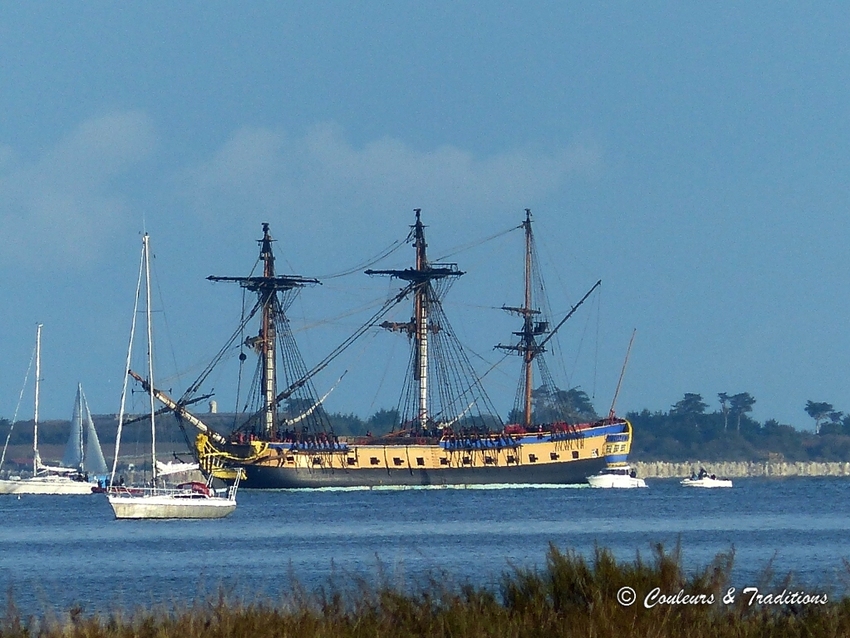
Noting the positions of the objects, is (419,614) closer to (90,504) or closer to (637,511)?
(637,511)

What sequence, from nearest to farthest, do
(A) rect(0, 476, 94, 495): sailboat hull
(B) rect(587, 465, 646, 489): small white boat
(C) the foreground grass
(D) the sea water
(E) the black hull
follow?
1. (C) the foreground grass
2. (D) the sea water
3. (E) the black hull
4. (A) rect(0, 476, 94, 495): sailboat hull
5. (B) rect(587, 465, 646, 489): small white boat

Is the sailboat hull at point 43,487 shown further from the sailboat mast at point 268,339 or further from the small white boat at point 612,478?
the small white boat at point 612,478

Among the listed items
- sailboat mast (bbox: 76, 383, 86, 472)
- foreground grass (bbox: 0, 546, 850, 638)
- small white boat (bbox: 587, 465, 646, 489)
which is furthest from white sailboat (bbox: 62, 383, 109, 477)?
foreground grass (bbox: 0, 546, 850, 638)

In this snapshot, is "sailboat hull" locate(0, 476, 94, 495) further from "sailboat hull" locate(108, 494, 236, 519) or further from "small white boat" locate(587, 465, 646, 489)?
"sailboat hull" locate(108, 494, 236, 519)

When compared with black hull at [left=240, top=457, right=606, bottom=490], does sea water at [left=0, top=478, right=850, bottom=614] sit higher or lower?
lower

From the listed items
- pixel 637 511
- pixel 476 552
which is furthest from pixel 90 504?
pixel 476 552

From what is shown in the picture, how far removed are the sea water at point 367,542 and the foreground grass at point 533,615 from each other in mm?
1345

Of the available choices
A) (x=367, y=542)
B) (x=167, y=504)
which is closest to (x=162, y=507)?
(x=167, y=504)

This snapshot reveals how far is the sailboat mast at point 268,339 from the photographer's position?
108312 millimetres

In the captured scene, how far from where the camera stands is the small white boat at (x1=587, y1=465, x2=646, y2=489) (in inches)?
4545

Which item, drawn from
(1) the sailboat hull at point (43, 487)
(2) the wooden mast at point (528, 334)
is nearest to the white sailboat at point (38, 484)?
(1) the sailboat hull at point (43, 487)

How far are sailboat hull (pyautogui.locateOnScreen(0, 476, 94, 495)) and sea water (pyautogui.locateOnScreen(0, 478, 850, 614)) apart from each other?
1498 centimetres

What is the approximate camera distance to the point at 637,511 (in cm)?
7469

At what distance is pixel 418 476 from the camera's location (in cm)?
10662
